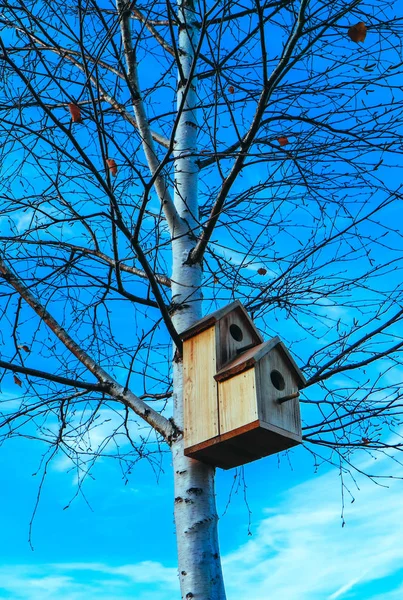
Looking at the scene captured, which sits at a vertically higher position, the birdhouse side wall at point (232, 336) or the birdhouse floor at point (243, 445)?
the birdhouse side wall at point (232, 336)

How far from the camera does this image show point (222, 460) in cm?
282

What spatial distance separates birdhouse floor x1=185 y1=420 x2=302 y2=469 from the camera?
2.59 m

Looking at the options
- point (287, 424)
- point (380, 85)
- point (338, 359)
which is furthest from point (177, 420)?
point (380, 85)

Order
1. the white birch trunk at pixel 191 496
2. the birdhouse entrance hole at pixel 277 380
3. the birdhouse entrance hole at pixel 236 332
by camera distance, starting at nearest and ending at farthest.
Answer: the white birch trunk at pixel 191 496 → the birdhouse entrance hole at pixel 277 380 → the birdhouse entrance hole at pixel 236 332

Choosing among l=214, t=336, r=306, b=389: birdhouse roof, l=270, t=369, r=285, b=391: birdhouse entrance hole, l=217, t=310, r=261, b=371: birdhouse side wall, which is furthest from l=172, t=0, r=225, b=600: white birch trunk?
l=270, t=369, r=285, b=391: birdhouse entrance hole

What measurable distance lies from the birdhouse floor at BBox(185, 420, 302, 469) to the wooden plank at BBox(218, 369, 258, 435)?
0.10 ft

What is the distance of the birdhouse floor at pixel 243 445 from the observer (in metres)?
2.59

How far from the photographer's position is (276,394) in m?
2.77

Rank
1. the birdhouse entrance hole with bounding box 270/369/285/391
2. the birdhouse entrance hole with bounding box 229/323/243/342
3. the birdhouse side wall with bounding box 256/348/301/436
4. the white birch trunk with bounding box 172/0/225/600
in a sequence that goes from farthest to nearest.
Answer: the birdhouse entrance hole with bounding box 229/323/243/342 → the birdhouse entrance hole with bounding box 270/369/285/391 → the birdhouse side wall with bounding box 256/348/301/436 → the white birch trunk with bounding box 172/0/225/600

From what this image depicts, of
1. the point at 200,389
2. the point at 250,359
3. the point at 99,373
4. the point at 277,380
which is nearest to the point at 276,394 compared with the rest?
the point at 277,380

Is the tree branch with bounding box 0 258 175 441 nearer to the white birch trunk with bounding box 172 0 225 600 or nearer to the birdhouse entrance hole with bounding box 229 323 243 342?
the white birch trunk with bounding box 172 0 225 600

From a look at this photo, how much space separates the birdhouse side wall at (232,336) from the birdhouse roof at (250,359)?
53 millimetres

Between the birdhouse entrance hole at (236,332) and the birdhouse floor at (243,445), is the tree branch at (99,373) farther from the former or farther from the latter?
the birdhouse entrance hole at (236,332)

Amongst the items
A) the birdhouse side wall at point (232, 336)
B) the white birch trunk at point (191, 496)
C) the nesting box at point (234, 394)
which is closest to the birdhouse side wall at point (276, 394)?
the nesting box at point (234, 394)
